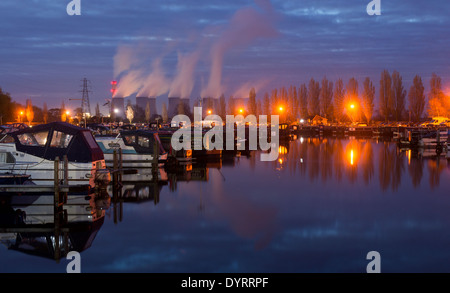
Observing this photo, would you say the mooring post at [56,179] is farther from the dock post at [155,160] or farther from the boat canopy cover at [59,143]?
the dock post at [155,160]

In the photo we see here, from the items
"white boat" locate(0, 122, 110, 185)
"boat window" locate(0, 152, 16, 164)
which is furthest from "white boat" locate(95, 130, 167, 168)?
"boat window" locate(0, 152, 16, 164)

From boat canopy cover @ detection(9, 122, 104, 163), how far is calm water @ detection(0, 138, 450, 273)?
97.3 inches

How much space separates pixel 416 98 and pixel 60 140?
104 meters

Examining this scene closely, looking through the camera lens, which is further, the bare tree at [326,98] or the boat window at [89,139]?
the bare tree at [326,98]

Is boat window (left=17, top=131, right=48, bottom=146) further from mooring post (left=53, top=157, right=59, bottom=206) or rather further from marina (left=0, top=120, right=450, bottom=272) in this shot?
mooring post (left=53, top=157, right=59, bottom=206)

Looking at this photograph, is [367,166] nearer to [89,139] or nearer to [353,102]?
[89,139]

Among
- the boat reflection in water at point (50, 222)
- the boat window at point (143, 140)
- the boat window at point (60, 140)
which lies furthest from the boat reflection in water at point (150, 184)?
the boat window at point (60, 140)

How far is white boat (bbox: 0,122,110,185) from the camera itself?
24250 mm

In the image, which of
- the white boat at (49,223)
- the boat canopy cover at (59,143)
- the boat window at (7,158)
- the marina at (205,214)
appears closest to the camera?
the marina at (205,214)

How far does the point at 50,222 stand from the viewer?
776 inches

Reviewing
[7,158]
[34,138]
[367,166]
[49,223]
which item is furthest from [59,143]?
[367,166]

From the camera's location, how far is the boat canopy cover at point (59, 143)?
2464 cm
